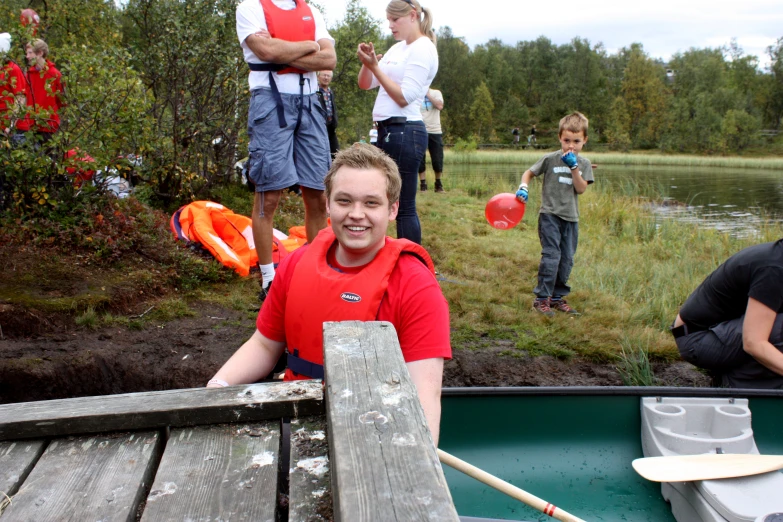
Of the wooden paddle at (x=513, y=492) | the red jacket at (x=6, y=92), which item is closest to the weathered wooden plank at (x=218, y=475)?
the wooden paddle at (x=513, y=492)

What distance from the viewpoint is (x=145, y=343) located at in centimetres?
402

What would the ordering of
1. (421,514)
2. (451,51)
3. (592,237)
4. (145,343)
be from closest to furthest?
(421,514), (145,343), (592,237), (451,51)

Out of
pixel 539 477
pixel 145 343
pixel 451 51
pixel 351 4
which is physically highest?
pixel 451 51

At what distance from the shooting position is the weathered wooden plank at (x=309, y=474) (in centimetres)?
114

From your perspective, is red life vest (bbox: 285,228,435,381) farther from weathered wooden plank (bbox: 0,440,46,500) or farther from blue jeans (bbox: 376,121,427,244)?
blue jeans (bbox: 376,121,427,244)

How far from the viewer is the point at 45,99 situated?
17.4 ft

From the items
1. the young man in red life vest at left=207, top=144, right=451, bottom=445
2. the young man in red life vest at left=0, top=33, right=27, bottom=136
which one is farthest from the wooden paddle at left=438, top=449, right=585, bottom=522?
the young man in red life vest at left=0, top=33, right=27, bottom=136

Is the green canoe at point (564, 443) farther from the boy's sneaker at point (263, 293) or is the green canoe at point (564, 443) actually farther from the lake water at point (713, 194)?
the lake water at point (713, 194)

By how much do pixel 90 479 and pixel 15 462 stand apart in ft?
0.59

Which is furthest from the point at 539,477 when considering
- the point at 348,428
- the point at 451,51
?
the point at 451,51

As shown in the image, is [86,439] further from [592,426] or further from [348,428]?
[592,426]

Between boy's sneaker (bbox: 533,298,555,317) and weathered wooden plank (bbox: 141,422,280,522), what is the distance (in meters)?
3.79

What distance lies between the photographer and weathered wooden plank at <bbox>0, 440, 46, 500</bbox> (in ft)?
4.06

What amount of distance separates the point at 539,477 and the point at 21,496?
2.41m
